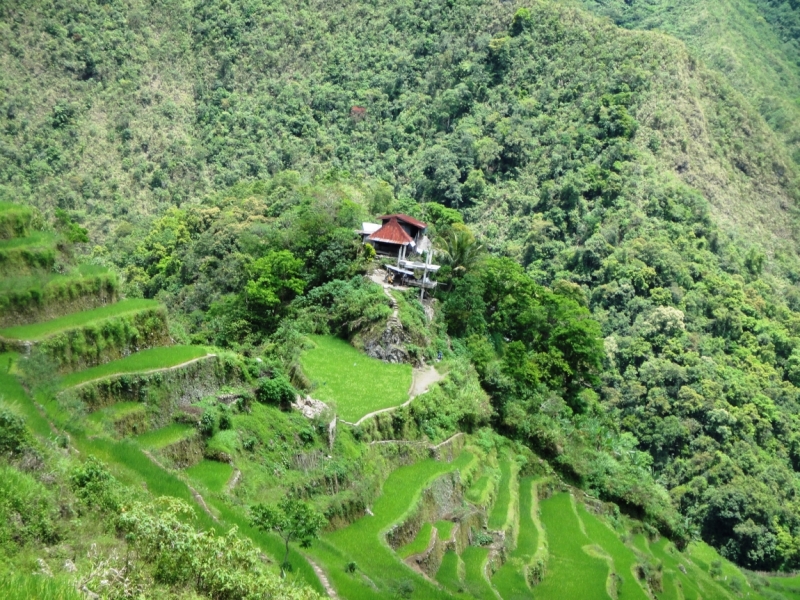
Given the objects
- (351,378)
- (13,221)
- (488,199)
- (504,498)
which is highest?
(13,221)

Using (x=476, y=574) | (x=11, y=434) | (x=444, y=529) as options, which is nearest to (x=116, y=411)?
(x=11, y=434)

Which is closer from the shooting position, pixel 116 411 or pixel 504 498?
pixel 116 411

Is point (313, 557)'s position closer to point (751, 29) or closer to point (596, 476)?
point (596, 476)

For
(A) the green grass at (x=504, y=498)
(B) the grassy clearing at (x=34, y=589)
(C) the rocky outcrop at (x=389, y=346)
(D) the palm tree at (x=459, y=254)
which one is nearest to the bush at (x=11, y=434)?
(B) the grassy clearing at (x=34, y=589)

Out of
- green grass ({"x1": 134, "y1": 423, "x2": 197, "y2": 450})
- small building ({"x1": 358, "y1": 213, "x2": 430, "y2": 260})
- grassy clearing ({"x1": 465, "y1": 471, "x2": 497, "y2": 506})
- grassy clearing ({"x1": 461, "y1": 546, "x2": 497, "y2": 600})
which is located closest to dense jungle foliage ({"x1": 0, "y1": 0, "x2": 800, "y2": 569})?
small building ({"x1": 358, "y1": 213, "x2": 430, "y2": 260})

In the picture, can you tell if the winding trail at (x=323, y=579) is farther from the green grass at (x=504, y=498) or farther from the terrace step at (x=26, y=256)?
the green grass at (x=504, y=498)

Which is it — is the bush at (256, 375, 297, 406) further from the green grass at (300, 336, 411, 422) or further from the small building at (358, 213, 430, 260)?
the small building at (358, 213, 430, 260)

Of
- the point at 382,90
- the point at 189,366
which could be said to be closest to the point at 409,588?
the point at 189,366

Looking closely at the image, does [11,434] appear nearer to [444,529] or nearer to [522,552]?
[444,529]
